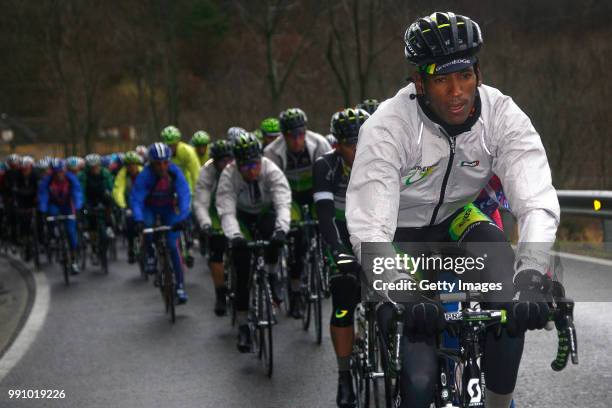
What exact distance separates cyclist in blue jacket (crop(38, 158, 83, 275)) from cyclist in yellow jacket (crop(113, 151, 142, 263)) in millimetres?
642

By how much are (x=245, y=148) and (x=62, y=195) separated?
8040mm

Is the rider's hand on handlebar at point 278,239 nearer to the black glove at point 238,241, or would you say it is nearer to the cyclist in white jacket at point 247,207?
the cyclist in white jacket at point 247,207

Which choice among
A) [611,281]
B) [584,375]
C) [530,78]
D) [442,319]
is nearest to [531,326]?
[442,319]

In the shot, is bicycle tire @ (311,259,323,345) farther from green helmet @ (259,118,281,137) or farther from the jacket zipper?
the jacket zipper

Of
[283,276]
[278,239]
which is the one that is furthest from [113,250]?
[278,239]

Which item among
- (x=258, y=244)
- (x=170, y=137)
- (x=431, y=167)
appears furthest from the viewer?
(x=170, y=137)

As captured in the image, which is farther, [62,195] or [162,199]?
[62,195]

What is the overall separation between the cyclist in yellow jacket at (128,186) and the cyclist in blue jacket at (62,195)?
0.64m

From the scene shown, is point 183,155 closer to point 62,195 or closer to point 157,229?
point 62,195

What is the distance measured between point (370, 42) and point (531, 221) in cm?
1882

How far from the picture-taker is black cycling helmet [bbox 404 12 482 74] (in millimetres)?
3387

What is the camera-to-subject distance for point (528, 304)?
295 centimetres

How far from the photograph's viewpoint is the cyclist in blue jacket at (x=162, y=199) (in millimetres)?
10664

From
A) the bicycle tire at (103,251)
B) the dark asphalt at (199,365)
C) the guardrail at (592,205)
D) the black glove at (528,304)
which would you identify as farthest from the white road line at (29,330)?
the black glove at (528,304)
